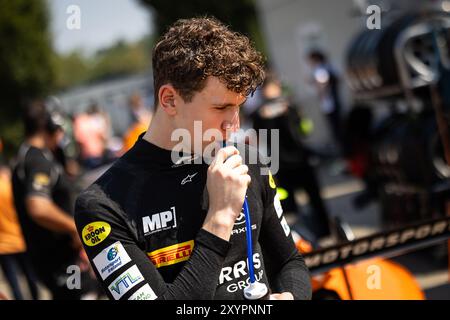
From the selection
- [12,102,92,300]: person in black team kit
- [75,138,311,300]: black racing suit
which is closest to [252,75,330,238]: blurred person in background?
[12,102,92,300]: person in black team kit

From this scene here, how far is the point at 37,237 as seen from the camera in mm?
4496

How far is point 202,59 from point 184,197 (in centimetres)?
41

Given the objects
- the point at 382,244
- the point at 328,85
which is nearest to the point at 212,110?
the point at 382,244

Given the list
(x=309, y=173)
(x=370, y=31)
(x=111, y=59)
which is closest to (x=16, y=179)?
(x=309, y=173)

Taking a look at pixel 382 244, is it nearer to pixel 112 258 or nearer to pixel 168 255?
pixel 168 255

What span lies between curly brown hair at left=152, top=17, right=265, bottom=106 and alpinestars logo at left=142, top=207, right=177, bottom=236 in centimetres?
34

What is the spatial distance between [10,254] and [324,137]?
11298 millimetres

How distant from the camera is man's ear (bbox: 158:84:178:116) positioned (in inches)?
76.6

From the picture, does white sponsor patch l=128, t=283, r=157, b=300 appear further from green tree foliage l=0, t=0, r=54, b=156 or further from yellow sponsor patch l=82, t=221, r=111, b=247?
green tree foliage l=0, t=0, r=54, b=156

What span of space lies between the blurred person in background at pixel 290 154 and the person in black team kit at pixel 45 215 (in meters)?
2.91

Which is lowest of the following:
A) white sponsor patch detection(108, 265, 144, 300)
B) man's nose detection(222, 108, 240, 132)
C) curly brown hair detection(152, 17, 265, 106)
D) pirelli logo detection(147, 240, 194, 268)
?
white sponsor patch detection(108, 265, 144, 300)

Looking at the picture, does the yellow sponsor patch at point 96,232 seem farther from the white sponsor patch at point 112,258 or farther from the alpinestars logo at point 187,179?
the alpinestars logo at point 187,179

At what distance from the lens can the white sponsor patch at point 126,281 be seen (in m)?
1.89

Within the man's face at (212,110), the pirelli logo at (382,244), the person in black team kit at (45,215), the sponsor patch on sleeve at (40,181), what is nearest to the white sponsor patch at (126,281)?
the man's face at (212,110)
